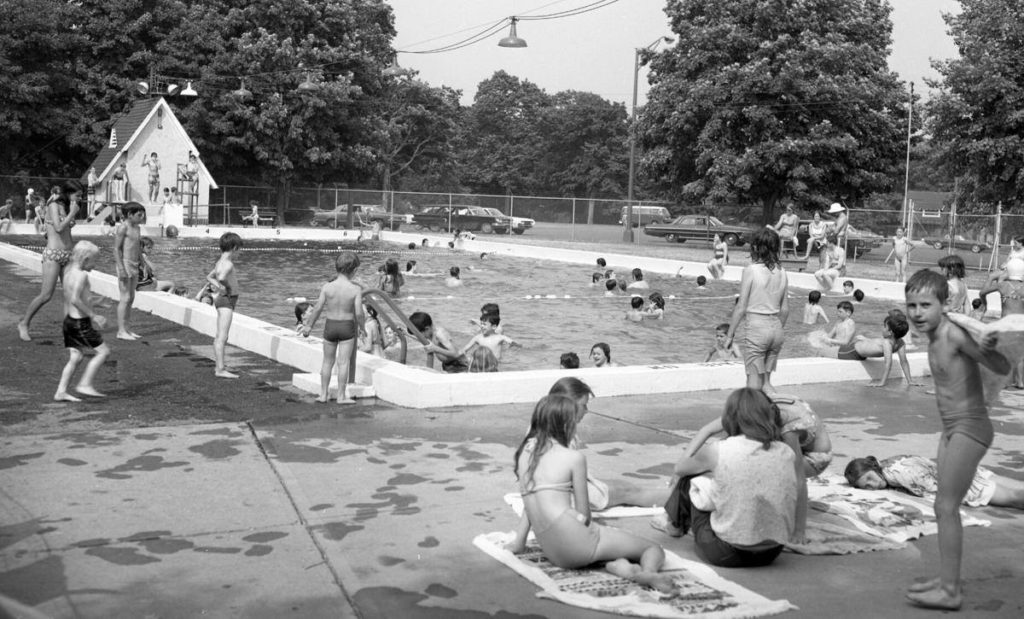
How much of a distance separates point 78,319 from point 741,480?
6.62m

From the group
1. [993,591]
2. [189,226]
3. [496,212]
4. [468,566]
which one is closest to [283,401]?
[468,566]

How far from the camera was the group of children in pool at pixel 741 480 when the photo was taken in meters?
5.19

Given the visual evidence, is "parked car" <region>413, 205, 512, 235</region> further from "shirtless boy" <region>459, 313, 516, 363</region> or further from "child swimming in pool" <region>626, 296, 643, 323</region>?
"shirtless boy" <region>459, 313, 516, 363</region>

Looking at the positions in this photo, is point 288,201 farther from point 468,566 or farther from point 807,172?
point 468,566

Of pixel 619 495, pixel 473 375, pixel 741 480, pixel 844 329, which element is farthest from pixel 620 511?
pixel 844 329

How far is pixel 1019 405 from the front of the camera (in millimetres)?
11094

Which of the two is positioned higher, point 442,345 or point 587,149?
point 587,149

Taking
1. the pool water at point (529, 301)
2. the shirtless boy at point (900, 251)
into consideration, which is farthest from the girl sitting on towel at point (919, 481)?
the shirtless boy at point (900, 251)

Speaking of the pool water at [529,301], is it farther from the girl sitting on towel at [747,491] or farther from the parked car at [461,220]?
the parked car at [461,220]

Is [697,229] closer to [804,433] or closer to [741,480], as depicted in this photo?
[804,433]

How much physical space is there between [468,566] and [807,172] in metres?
39.9

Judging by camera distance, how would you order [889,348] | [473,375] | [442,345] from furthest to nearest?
[442,345], [889,348], [473,375]

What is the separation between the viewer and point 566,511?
5.62 metres

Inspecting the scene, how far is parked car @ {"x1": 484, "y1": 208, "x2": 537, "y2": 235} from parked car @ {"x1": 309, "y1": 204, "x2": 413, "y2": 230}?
4337mm
